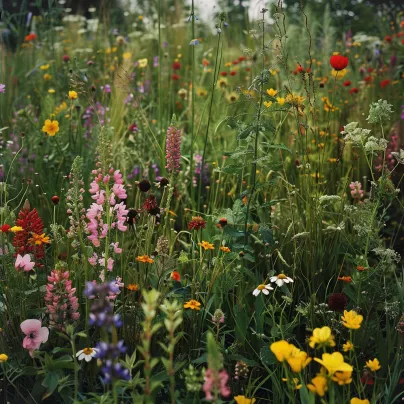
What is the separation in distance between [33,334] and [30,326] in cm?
3

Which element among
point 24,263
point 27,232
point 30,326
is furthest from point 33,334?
point 27,232

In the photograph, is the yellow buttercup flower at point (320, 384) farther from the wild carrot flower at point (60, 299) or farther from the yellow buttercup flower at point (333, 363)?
the wild carrot flower at point (60, 299)

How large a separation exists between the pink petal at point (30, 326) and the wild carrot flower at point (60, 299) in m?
0.04

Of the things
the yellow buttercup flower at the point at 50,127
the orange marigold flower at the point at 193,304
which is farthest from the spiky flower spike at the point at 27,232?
the yellow buttercup flower at the point at 50,127

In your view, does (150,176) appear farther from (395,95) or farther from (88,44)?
(88,44)

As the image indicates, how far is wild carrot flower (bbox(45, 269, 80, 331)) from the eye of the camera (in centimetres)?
167

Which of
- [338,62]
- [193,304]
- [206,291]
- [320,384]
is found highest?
[338,62]

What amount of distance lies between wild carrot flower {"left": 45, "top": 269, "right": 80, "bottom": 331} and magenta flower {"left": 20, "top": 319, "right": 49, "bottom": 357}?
4 cm

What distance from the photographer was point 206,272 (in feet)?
6.33

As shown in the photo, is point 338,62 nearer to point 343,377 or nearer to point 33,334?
point 343,377

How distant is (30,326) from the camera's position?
5.52 feet

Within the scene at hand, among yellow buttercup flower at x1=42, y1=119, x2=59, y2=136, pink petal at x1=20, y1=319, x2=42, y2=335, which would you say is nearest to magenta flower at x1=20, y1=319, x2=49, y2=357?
pink petal at x1=20, y1=319, x2=42, y2=335

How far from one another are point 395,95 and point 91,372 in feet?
9.98

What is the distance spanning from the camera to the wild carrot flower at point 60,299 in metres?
1.67
